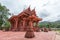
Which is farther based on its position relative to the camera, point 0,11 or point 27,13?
point 0,11

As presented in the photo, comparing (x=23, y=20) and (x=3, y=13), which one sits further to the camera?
(x=3, y=13)

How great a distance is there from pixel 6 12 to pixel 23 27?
1613 cm

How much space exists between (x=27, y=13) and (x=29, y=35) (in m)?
11.1

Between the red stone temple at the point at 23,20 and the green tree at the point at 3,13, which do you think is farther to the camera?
the green tree at the point at 3,13

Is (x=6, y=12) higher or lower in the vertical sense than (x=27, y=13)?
higher

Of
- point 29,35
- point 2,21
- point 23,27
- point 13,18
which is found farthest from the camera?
point 2,21

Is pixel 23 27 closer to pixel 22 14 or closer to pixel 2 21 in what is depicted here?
pixel 22 14

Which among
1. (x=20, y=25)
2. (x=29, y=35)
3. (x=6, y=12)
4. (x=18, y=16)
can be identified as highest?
(x=6, y=12)

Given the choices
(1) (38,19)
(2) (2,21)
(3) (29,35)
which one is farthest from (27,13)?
(2) (2,21)

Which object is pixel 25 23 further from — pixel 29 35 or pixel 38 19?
pixel 29 35

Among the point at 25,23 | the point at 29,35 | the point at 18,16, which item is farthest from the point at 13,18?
the point at 29,35

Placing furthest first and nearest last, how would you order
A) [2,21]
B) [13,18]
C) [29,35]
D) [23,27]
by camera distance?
1. [2,21]
2. [13,18]
3. [23,27]
4. [29,35]

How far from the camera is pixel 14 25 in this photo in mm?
21266

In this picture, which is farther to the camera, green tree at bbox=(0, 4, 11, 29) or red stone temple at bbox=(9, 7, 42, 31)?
green tree at bbox=(0, 4, 11, 29)
